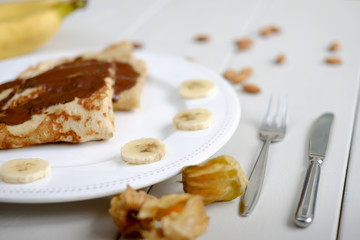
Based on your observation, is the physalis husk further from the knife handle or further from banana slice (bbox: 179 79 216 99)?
banana slice (bbox: 179 79 216 99)

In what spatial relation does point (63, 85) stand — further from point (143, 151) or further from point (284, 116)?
point (284, 116)

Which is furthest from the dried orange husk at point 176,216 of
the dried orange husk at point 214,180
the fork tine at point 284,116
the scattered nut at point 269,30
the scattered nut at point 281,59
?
the scattered nut at point 269,30

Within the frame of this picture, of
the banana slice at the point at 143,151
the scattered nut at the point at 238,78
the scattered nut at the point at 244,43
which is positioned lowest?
the banana slice at the point at 143,151

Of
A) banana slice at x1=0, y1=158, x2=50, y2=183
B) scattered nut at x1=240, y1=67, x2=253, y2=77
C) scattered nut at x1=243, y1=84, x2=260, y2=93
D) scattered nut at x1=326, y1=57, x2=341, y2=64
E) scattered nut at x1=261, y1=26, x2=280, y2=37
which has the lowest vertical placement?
banana slice at x1=0, y1=158, x2=50, y2=183

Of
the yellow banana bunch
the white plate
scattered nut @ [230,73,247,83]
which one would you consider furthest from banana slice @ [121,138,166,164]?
the yellow banana bunch

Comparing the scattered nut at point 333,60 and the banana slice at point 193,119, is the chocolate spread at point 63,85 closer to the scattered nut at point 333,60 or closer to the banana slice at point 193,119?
the banana slice at point 193,119

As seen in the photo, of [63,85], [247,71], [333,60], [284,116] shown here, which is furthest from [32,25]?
[333,60]
